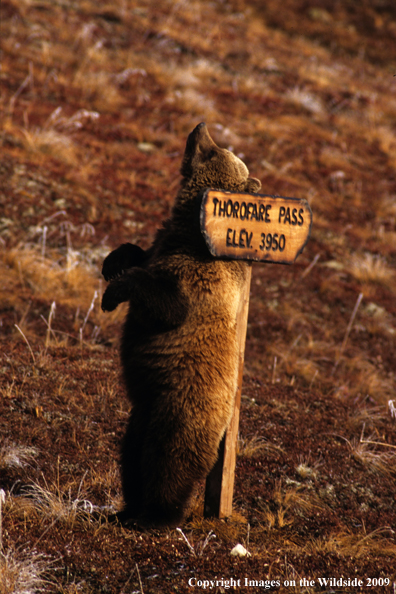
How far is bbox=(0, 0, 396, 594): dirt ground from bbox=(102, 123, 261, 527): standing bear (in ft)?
1.10

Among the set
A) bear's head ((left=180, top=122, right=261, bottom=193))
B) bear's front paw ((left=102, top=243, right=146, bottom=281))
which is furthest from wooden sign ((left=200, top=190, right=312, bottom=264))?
bear's front paw ((left=102, top=243, right=146, bottom=281))

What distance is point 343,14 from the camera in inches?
925

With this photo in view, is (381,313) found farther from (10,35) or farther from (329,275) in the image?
(10,35)

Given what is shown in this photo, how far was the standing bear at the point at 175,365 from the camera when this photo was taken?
2.94 m

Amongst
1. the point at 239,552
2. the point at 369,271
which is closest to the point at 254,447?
the point at 239,552

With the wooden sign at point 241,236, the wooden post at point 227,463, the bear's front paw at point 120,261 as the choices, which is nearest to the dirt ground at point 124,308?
the wooden post at point 227,463

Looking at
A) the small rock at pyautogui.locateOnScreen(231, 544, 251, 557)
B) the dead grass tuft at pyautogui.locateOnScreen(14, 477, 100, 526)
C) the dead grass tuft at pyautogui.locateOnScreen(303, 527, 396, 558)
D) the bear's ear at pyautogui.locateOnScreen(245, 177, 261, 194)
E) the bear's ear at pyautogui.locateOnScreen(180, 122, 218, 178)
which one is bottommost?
the dead grass tuft at pyautogui.locateOnScreen(303, 527, 396, 558)

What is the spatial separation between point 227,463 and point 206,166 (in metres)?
1.84

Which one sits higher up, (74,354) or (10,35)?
(10,35)

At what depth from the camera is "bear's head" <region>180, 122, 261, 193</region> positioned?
3332 millimetres

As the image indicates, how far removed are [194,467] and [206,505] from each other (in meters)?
0.60

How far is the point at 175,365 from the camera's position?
2.99 m

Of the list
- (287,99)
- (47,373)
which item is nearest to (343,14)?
(287,99)

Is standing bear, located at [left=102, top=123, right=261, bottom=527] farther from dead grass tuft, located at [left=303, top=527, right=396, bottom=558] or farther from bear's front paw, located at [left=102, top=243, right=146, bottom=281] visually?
dead grass tuft, located at [left=303, top=527, right=396, bottom=558]
